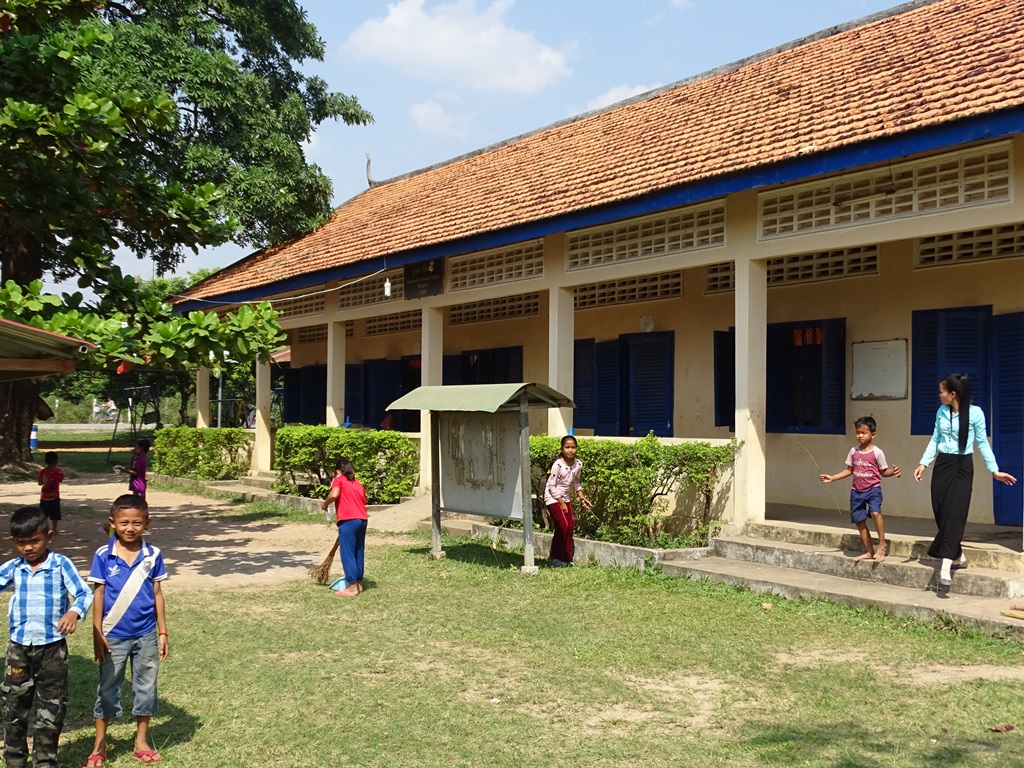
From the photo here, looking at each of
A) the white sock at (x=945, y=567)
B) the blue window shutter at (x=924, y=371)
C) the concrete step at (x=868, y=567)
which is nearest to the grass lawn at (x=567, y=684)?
the white sock at (x=945, y=567)

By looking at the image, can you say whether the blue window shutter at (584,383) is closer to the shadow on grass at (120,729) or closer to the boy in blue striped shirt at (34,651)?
the shadow on grass at (120,729)

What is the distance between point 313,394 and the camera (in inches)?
817

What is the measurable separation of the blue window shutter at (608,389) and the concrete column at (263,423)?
743 centimetres

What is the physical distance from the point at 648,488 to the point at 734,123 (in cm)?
422

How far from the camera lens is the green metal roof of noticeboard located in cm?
946

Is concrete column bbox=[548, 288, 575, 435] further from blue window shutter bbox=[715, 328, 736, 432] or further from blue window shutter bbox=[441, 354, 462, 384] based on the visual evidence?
blue window shutter bbox=[441, 354, 462, 384]

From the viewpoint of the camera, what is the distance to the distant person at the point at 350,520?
29.0ft

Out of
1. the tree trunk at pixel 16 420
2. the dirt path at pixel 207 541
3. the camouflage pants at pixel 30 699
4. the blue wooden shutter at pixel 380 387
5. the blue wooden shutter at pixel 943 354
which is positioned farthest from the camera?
the tree trunk at pixel 16 420

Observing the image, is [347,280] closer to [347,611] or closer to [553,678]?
[347,611]

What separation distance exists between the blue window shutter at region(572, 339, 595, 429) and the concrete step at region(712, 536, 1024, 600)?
4624 mm

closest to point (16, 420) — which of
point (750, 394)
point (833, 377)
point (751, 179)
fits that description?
point (750, 394)

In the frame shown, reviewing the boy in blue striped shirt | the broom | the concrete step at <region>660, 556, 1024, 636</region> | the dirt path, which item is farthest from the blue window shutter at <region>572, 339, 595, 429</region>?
the boy in blue striped shirt

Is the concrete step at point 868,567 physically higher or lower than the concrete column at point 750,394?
lower

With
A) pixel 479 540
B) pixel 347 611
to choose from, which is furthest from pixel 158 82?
pixel 347 611
